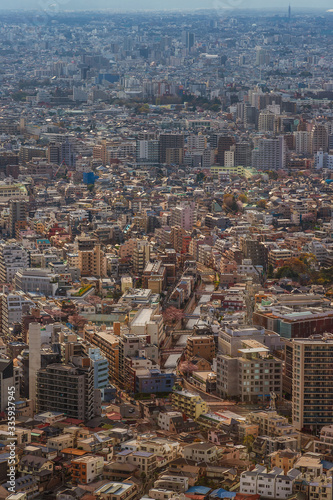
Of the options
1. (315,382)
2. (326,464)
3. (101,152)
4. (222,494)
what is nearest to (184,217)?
(101,152)

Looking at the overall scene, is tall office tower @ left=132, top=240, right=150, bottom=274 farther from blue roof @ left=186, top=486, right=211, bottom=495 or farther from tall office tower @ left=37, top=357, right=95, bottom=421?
blue roof @ left=186, top=486, right=211, bottom=495

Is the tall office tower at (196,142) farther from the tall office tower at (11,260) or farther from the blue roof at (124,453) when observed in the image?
the blue roof at (124,453)

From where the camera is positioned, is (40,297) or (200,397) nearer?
(200,397)

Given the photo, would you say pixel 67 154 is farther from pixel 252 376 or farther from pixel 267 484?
pixel 267 484

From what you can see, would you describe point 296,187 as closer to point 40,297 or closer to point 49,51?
point 40,297

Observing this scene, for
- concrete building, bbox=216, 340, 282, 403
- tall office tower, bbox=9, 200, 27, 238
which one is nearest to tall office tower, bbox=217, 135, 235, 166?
tall office tower, bbox=9, 200, 27, 238

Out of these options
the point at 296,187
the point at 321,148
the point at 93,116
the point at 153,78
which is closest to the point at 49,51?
the point at 153,78

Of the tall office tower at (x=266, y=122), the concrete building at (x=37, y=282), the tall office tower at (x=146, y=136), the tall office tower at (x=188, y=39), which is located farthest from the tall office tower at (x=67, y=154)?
the tall office tower at (x=188, y=39)
